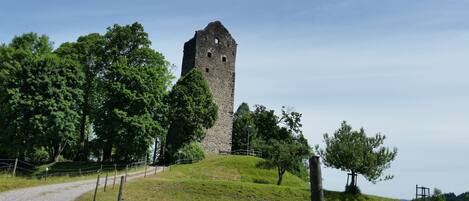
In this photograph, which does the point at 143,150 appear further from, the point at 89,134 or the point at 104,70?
the point at 89,134

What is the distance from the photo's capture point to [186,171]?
43375mm

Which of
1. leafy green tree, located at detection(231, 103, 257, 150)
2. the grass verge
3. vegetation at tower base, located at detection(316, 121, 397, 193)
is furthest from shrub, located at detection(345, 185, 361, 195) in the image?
leafy green tree, located at detection(231, 103, 257, 150)

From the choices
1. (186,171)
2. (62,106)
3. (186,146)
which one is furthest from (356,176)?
(62,106)

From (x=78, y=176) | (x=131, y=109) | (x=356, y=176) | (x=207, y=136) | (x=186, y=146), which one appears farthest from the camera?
(x=207, y=136)

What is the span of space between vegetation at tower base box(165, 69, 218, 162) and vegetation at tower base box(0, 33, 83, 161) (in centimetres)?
983

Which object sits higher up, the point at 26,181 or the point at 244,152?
the point at 244,152

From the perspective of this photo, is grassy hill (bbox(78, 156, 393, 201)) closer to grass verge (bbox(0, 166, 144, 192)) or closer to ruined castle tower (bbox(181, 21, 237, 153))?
grass verge (bbox(0, 166, 144, 192))

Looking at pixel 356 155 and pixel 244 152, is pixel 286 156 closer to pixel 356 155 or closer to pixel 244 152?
pixel 356 155

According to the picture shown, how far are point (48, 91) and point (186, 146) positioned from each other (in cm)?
1489

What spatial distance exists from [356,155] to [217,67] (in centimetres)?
2452

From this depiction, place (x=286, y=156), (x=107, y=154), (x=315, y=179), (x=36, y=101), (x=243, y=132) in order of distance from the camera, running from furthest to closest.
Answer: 1. (x=243, y=132)
2. (x=107, y=154)
3. (x=286, y=156)
4. (x=36, y=101)
5. (x=315, y=179)

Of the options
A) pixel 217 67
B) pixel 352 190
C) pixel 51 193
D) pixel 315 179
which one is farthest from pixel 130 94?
pixel 315 179

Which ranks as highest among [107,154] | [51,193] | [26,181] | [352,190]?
[107,154]

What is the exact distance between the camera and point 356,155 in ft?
133
